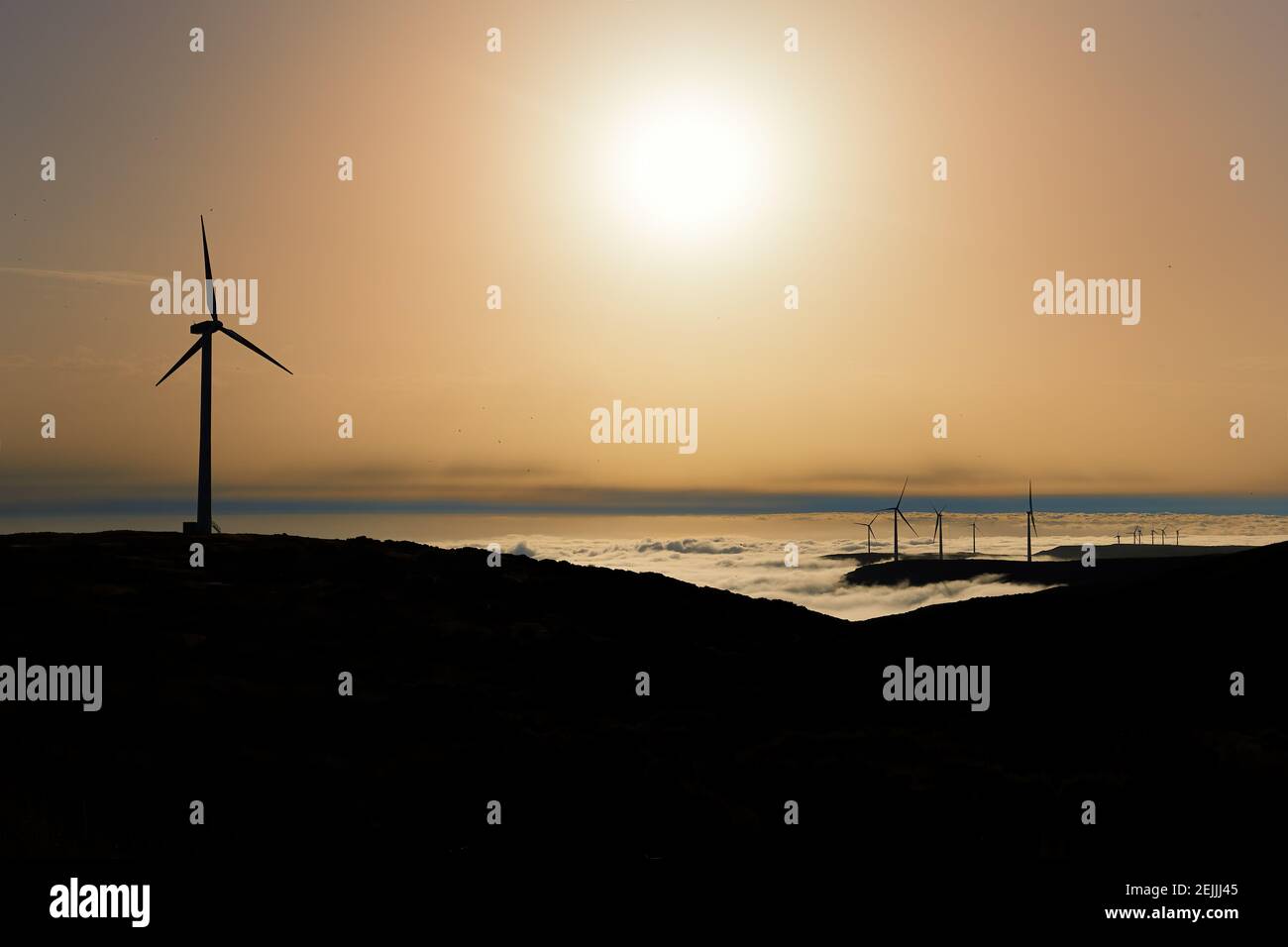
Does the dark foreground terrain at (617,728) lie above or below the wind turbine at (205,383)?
below

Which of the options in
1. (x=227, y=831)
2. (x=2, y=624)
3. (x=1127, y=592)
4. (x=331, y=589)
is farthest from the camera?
(x=331, y=589)

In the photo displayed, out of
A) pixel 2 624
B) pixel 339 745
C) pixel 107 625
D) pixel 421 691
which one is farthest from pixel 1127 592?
pixel 2 624

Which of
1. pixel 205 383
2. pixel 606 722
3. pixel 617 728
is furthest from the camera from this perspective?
pixel 205 383

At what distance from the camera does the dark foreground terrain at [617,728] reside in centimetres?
2223

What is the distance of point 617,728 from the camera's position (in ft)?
109

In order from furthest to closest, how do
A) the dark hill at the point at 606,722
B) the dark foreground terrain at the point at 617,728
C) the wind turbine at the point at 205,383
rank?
the wind turbine at the point at 205,383, the dark hill at the point at 606,722, the dark foreground terrain at the point at 617,728

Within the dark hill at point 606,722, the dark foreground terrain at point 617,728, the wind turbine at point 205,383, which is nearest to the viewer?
the dark foreground terrain at point 617,728

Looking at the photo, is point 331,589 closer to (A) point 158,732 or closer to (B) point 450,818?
(A) point 158,732

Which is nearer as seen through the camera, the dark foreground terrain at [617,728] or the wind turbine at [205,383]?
the dark foreground terrain at [617,728]

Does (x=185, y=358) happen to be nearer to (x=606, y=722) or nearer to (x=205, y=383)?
(x=205, y=383)

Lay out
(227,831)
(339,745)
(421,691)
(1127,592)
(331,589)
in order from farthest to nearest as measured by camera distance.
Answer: (331,589) → (1127,592) → (421,691) → (339,745) → (227,831)

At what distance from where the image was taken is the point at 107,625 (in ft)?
143

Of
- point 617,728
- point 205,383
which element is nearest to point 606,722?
point 617,728
